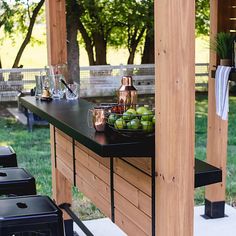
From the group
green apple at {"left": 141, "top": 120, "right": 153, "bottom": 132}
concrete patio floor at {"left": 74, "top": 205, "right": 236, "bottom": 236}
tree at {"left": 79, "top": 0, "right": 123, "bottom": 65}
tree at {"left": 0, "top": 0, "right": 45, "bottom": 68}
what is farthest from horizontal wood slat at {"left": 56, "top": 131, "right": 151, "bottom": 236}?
tree at {"left": 79, "top": 0, "right": 123, "bottom": 65}

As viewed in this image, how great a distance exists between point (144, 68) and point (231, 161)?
240 inches

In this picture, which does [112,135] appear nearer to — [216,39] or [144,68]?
[216,39]

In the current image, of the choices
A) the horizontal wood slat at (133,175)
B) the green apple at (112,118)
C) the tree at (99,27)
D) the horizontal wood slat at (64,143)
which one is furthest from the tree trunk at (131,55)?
the green apple at (112,118)

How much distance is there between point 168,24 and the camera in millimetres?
1674

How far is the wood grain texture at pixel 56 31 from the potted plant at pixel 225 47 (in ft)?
3.52

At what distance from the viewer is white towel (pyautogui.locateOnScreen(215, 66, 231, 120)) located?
3346 mm

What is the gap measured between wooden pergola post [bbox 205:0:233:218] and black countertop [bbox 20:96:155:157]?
1.08 meters

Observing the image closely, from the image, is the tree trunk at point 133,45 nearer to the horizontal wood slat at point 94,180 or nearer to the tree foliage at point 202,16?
the tree foliage at point 202,16

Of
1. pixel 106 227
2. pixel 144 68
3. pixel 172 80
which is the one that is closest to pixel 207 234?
pixel 106 227

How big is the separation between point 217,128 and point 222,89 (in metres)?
0.35

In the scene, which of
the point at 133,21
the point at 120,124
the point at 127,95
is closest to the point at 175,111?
the point at 120,124

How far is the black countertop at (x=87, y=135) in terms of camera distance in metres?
1.82

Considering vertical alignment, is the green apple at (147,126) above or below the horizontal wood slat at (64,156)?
above

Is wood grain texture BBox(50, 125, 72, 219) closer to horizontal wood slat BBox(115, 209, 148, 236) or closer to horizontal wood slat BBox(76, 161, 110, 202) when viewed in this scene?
horizontal wood slat BBox(76, 161, 110, 202)
